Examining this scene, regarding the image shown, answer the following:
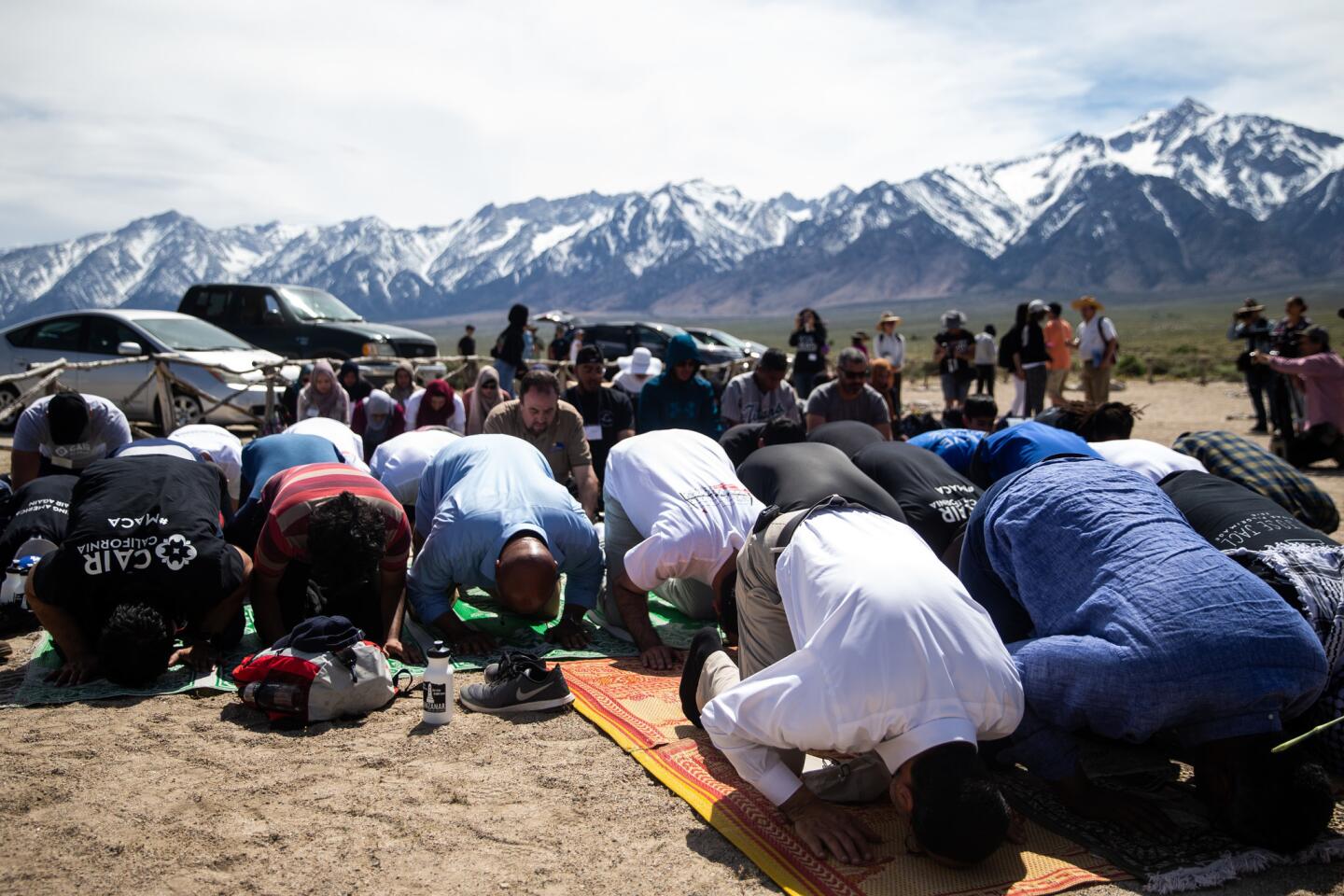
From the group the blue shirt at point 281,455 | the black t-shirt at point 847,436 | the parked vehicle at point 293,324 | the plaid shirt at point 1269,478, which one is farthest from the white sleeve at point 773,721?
the parked vehicle at point 293,324

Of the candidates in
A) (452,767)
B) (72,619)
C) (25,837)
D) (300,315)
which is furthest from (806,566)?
(300,315)

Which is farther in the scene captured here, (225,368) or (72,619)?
(225,368)

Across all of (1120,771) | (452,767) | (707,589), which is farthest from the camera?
(707,589)

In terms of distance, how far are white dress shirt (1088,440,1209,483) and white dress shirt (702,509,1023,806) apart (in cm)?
242

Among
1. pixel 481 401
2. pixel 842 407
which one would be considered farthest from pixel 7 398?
pixel 842 407

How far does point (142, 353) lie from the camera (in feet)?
41.7

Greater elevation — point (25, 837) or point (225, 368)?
point (225, 368)

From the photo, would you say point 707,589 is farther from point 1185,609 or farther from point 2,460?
point 2,460

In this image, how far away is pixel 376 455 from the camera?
6.97 metres

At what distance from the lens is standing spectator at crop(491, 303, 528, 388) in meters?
11.3

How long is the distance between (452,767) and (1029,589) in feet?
6.72

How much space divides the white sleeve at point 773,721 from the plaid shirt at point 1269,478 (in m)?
3.05

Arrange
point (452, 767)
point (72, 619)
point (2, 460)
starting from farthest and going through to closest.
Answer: point (2, 460) < point (72, 619) < point (452, 767)

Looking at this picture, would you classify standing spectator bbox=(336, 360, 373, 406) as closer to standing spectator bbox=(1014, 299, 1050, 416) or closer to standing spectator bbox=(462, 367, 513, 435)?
standing spectator bbox=(462, 367, 513, 435)
